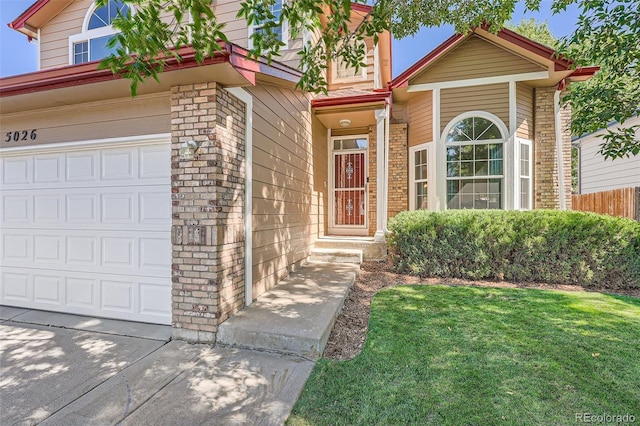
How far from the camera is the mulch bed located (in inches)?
136

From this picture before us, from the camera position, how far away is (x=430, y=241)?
607 cm

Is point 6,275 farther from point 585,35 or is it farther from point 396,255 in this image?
point 585,35

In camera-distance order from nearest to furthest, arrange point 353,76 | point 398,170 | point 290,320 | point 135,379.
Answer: point 135,379
point 290,320
point 353,76
point 398,170

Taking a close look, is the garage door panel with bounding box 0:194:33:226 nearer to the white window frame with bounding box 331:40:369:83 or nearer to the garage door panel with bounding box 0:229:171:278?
the garage door panel with bounding box 0:229:171:278

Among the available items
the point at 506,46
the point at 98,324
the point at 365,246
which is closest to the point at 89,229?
the point at 98,324

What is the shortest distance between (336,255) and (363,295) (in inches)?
67.9

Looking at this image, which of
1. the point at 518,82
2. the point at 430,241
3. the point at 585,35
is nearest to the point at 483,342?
the point at 430,241

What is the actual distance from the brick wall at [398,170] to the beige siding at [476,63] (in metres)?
1.48

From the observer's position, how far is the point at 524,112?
24.0 ft

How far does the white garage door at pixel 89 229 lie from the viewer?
154 inches

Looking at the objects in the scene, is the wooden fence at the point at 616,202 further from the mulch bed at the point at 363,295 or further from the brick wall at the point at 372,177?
the brick wall at the point at 372,177

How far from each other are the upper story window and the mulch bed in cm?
819

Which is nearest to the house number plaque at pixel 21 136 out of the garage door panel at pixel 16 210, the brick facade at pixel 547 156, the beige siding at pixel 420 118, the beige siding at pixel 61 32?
the garage door panel at pixel 16 210

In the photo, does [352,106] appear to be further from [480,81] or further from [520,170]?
[520,170]
